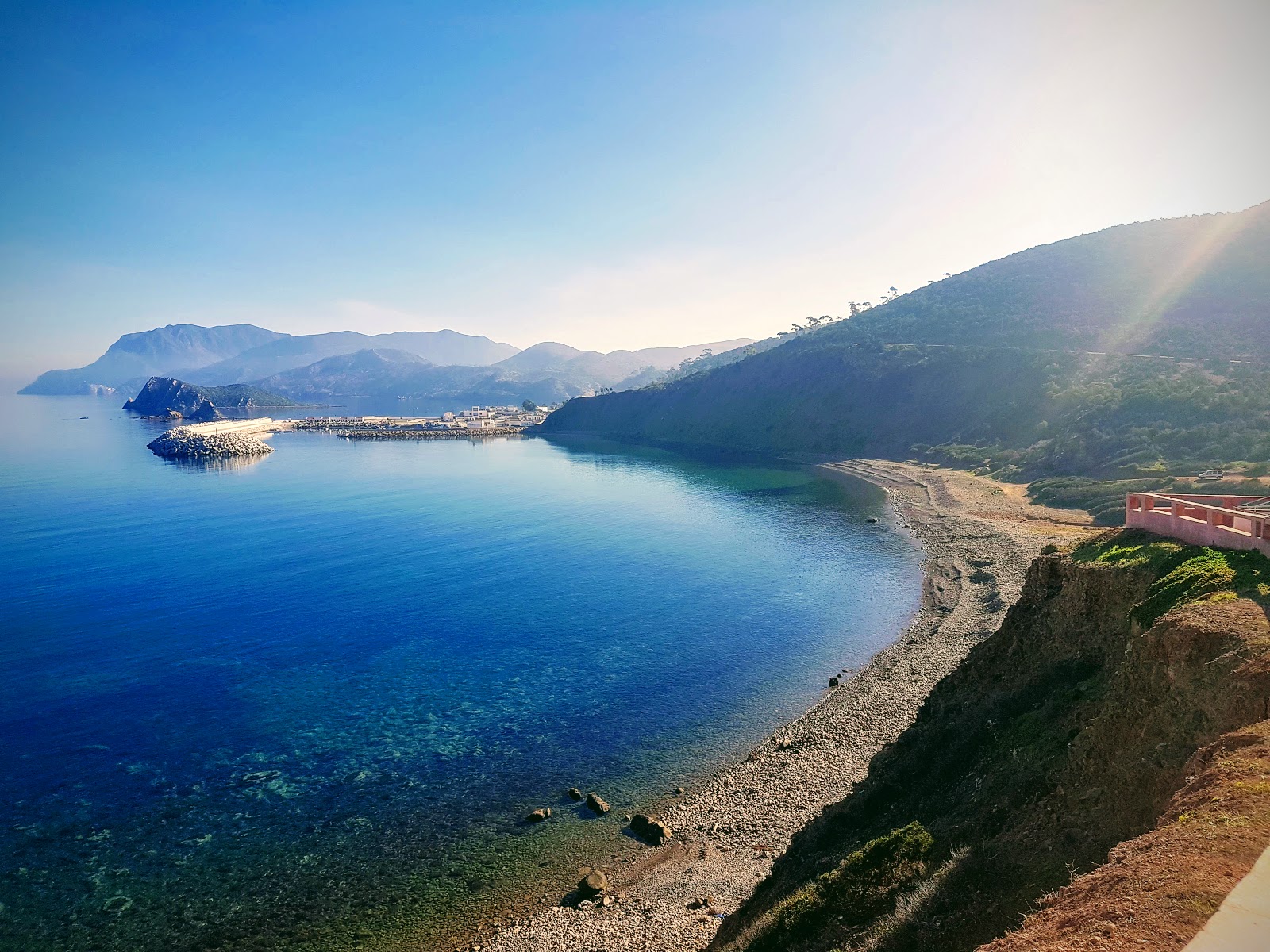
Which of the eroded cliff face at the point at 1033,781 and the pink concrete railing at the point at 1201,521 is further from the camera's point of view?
the pink concrete railing at the point at 1201,521

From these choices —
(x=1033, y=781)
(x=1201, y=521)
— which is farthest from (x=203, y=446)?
(x=1201, y=521)

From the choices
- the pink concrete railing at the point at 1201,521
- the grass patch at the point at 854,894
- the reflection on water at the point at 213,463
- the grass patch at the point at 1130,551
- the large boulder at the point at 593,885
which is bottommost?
the large boulder at the point at 593,885

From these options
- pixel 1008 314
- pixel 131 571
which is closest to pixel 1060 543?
pixel 131 571

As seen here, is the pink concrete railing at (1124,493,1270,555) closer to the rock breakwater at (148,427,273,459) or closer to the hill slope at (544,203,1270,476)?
the hill slope at (544,203,1270,476)

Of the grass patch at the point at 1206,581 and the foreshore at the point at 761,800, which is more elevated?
the grass patch at the point at 1206,581

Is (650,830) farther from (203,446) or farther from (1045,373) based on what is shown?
(203,446)

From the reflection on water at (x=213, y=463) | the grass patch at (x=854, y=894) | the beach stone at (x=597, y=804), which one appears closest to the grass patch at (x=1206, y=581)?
the grass patch at (x=854, y=894)

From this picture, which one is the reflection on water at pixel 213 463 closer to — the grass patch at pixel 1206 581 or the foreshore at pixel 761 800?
the foreshore at pixel 761 800

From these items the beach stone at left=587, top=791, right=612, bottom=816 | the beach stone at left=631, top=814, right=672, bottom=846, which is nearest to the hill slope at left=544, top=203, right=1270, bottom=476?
the beach stone at left=631, top=814, right=672, bottom=846
